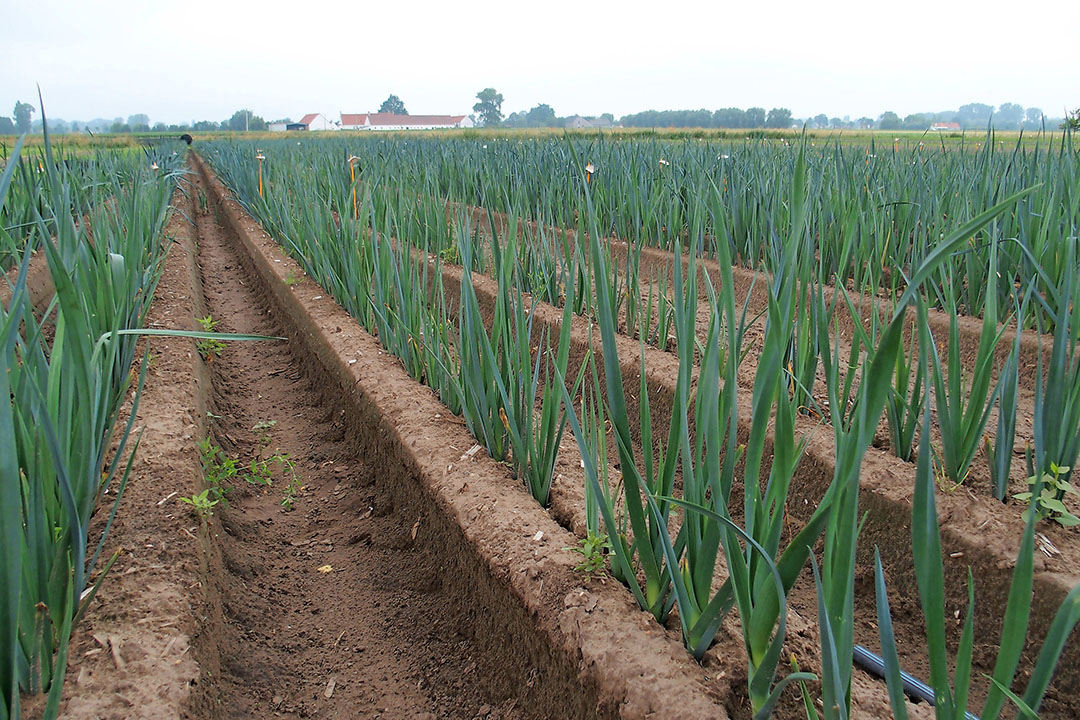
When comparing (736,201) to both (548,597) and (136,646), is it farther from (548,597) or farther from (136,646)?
(136,646)

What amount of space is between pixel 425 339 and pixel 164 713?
4.11 feet

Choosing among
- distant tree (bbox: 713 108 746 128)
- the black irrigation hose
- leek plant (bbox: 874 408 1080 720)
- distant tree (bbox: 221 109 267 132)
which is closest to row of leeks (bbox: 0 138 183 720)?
leek plant (bbox: 874 408 1080 720)

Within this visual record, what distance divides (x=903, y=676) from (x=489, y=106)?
214ft

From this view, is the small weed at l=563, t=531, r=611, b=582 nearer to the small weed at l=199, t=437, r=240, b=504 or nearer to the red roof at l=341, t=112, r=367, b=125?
the small weed at l=199, t=437, r=240, b=504

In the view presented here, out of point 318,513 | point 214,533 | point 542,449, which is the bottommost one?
point 318,513

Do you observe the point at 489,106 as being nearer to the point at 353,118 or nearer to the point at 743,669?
the point at 353,118

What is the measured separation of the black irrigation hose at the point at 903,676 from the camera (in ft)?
4.02

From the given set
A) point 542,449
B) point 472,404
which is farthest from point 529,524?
point 472,404

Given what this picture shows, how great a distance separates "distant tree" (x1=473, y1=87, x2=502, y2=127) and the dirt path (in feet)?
196

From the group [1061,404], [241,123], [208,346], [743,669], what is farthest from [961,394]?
[241,123]

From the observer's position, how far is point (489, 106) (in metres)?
62.3

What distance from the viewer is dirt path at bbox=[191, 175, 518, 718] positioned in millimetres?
1523

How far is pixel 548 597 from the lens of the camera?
1.35m

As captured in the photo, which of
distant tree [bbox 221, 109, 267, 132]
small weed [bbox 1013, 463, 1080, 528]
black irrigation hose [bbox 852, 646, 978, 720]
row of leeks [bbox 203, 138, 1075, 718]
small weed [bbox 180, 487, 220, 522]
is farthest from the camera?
distant tree [bbox 221, 109, 267, 132]
